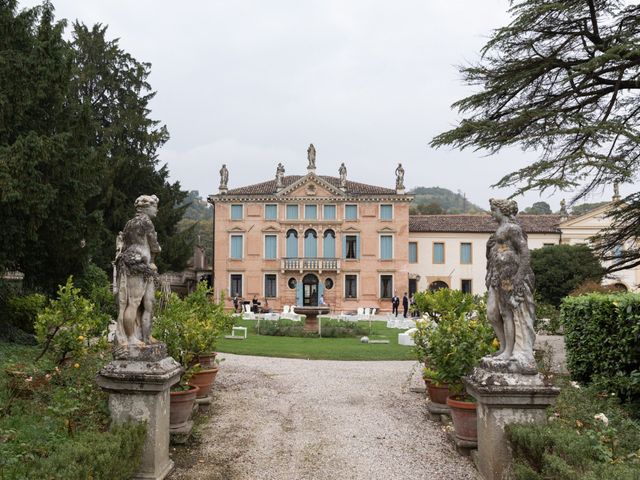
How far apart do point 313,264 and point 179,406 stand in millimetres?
30664

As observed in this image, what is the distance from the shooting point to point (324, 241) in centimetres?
3731

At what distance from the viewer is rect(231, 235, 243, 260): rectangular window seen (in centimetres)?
3725

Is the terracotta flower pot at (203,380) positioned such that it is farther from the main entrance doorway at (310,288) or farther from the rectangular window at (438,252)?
the rectangular window at (438,252)

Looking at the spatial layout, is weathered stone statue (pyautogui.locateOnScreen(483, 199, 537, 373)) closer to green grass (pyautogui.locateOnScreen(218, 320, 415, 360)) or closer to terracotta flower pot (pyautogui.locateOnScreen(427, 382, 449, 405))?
terracotta flower pot (pyautogui.locateOnScreen(427, 382, 449, 405))

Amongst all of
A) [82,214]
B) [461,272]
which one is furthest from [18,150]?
[461,272]

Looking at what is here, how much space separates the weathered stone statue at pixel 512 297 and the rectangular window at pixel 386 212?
32.2 meters

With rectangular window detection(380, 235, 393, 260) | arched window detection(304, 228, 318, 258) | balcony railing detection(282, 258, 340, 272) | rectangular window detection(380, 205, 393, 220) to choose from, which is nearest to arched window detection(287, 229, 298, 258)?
arched window detection(304, 228, 318, 258)

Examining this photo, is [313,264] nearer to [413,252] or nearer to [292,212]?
[292,212]

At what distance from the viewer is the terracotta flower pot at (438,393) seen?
7250 mm

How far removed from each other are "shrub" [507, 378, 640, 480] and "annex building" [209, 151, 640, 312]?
31373 mm

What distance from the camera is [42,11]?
1236 cm

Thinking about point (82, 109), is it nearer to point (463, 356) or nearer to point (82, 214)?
point (82, 214)

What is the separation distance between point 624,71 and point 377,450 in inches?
351

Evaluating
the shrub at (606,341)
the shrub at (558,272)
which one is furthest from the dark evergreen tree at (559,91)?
the shrub at (558,272)
